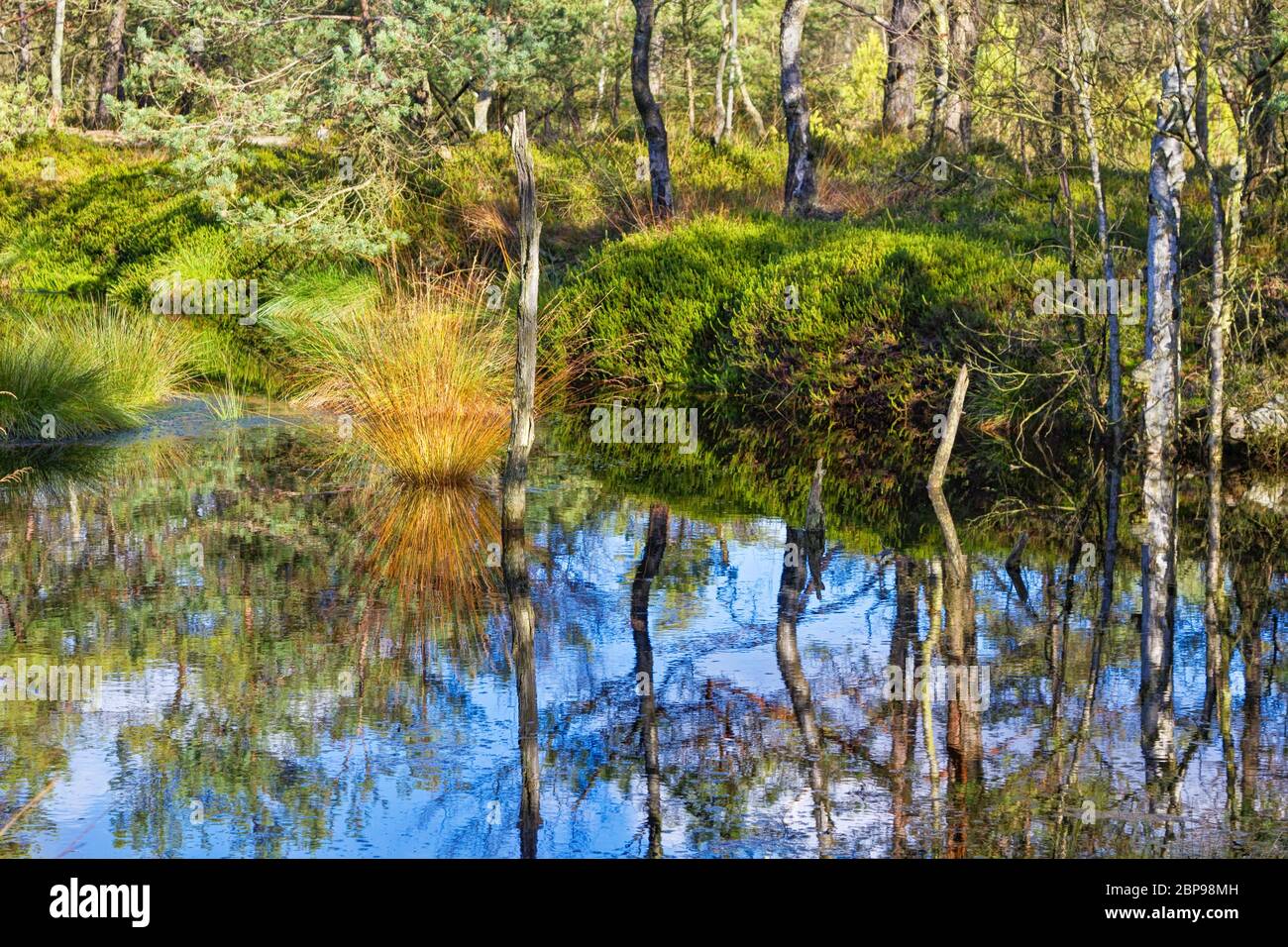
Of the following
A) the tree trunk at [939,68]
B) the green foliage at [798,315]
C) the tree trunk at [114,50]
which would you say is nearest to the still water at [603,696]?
the tree trunk at [939,68]

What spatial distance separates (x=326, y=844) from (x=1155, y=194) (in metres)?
6.55

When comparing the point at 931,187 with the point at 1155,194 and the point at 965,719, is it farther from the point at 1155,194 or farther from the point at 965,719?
the point at 965,719

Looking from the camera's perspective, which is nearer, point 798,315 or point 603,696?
point 603,696

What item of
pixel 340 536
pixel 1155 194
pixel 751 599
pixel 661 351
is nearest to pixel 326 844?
pixel 751 599

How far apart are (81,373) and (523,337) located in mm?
5883

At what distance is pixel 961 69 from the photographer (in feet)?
38.1

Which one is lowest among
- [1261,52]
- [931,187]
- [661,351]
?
[661,351]

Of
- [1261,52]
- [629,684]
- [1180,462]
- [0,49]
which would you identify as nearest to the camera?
[629,684]

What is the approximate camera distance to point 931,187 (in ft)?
62.3

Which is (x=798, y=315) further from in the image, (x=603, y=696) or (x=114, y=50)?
(x=114, y=50)

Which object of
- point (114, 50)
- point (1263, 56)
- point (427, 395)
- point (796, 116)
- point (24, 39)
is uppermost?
point (24, 39)

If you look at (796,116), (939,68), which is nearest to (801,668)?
(939,68)

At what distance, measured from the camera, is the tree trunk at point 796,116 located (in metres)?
16.7

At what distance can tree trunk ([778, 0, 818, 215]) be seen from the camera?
54.8ft
